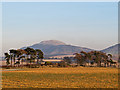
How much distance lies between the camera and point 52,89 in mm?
22828

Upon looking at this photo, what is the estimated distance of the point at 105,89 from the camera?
75.4ft

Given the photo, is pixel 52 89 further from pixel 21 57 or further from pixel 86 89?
pixel 21 57

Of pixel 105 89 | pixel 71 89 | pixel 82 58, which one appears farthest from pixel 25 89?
pixel 82 58

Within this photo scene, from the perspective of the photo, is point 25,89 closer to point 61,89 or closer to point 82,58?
point 61,89

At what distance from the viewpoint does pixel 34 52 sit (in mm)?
116188

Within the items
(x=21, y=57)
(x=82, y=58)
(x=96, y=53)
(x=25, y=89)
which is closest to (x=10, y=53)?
(x=21, y=57)

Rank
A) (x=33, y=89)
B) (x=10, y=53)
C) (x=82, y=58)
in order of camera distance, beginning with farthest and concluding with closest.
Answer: (x=82, y=58) < (x=10, y=53) < (x=33, y=89)

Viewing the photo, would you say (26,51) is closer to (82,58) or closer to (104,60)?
(82,58)

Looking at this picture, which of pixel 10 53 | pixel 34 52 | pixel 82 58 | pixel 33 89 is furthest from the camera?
pixel 82 58

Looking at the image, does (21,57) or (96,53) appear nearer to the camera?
(21,57)

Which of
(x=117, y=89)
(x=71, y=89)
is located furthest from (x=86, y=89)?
(x=117, y=89)

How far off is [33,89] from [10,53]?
87776mm

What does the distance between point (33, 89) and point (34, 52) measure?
94.2 m

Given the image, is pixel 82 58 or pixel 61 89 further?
pixel 82 58
